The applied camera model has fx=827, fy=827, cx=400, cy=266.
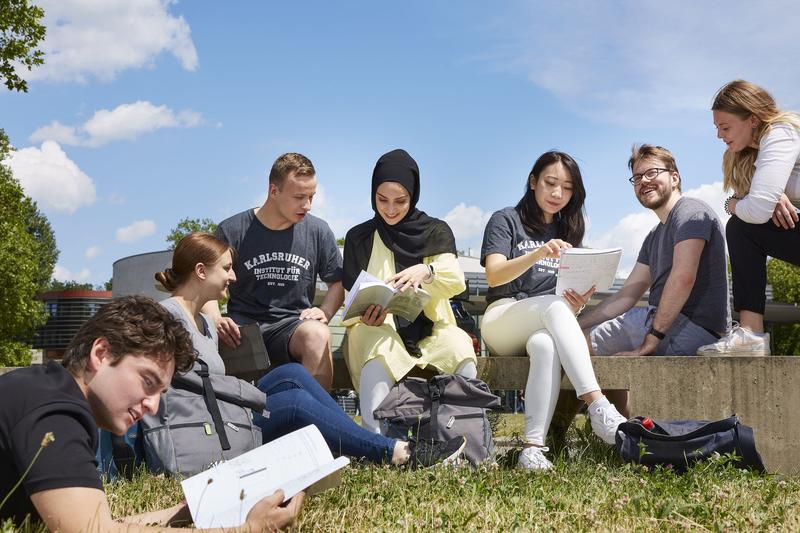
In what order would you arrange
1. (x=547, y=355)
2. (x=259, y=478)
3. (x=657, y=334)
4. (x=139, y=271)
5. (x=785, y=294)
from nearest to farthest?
1. (x=259, y=478)
2. (x=547, y=355)
3. (x=657, y=334)
4. (x=785, y=294)
5. (x=139, y=271)

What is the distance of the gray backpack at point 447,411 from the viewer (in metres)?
4.84

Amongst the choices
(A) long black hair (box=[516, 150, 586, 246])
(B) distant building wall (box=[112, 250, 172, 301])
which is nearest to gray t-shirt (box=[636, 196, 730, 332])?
(A) long black hair (box=[516, 150, 586, 246])

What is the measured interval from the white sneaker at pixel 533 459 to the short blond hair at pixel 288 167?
2439mm

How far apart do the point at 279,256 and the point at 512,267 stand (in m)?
1.63

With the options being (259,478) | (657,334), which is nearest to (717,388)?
(657,334)

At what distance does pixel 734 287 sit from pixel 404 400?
2455 mm

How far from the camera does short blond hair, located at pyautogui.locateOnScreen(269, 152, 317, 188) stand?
19.1ft

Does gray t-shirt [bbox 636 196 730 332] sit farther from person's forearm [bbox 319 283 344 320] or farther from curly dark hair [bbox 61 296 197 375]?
curly dark hair [bbox 61 296 197 375]

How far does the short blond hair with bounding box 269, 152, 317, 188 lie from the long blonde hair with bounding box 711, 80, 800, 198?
110 inches

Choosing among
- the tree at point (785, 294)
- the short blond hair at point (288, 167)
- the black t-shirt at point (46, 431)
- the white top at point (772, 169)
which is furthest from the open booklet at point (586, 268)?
the tree at point (785, 294)

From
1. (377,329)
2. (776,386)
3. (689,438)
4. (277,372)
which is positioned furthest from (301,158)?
(776,386)

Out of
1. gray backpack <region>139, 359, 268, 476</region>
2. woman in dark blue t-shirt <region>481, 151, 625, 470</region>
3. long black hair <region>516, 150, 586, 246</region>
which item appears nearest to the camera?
gray backpack <region>139, 359, 268, 476</region>

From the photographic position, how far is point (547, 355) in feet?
16.9

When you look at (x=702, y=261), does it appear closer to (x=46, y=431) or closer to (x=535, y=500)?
(x=535, y=500)
